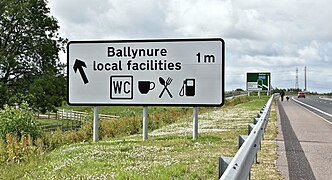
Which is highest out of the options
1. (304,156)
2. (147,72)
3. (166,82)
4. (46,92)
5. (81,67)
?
(81,67)

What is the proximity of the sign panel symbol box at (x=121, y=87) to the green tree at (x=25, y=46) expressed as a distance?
25.1 meters

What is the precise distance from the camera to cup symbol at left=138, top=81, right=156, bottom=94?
13023 mm

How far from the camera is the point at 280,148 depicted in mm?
11203

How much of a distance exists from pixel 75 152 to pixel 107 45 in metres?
3.48

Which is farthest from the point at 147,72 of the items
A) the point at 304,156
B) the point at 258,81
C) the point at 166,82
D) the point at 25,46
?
the point at 258,81

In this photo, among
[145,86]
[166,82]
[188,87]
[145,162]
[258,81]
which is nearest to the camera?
[145,162]

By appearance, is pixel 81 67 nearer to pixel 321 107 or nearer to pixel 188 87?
pixel 188 87

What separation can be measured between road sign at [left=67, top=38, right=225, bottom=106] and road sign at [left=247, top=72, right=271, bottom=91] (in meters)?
57.8

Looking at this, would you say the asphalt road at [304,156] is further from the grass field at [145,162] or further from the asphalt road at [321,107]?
the asphalt road at [321,107]

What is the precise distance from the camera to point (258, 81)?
6988cm

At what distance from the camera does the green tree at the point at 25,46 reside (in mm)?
38094

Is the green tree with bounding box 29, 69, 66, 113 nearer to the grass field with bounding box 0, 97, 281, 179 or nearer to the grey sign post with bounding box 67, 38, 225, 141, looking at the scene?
the grey sign post with bounding box 67, 38, 225, 141

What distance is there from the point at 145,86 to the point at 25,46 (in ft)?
93.0

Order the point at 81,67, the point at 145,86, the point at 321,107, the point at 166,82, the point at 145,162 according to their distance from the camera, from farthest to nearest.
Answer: the point at 321,107 → the point at 81,67 → the point at 145,86 → the point at 166,82 → the point at 145,162
